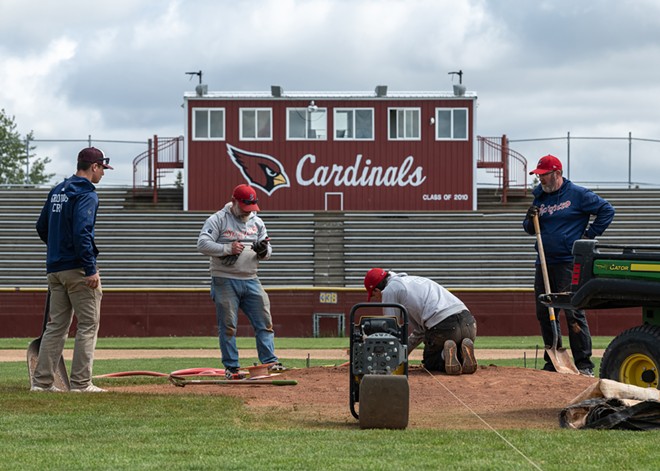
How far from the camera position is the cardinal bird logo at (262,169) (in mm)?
37875

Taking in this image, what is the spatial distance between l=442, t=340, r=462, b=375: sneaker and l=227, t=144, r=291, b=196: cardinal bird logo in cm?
2652

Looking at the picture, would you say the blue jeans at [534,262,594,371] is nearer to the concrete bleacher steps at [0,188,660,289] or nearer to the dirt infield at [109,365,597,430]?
the dirt infield at [109,365,597,430]

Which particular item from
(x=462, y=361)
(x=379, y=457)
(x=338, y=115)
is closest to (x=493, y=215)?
(x=338, y=115)

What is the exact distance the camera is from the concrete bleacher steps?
3497cm

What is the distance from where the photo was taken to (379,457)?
21.4 feet

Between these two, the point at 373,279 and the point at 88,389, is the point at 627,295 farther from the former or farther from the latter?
the point at 88,389

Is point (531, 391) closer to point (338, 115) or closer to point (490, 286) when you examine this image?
point (490, 286)

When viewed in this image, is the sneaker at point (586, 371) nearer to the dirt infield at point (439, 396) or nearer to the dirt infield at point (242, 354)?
the dirt infield at point (439, 396)

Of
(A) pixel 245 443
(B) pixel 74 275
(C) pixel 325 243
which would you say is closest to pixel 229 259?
(B) pixel 74 275

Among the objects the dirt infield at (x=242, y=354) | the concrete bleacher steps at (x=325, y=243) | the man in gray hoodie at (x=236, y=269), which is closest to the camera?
the man in gray hoodie at (x=236, y=269)

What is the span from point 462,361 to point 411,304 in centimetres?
91

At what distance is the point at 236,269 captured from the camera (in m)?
12.0

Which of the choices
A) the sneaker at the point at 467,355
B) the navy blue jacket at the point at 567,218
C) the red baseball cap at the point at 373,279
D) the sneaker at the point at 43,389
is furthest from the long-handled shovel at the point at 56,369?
the navy blue jacket at the point at 567,218

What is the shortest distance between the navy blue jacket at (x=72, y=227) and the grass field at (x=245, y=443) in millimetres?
1506
